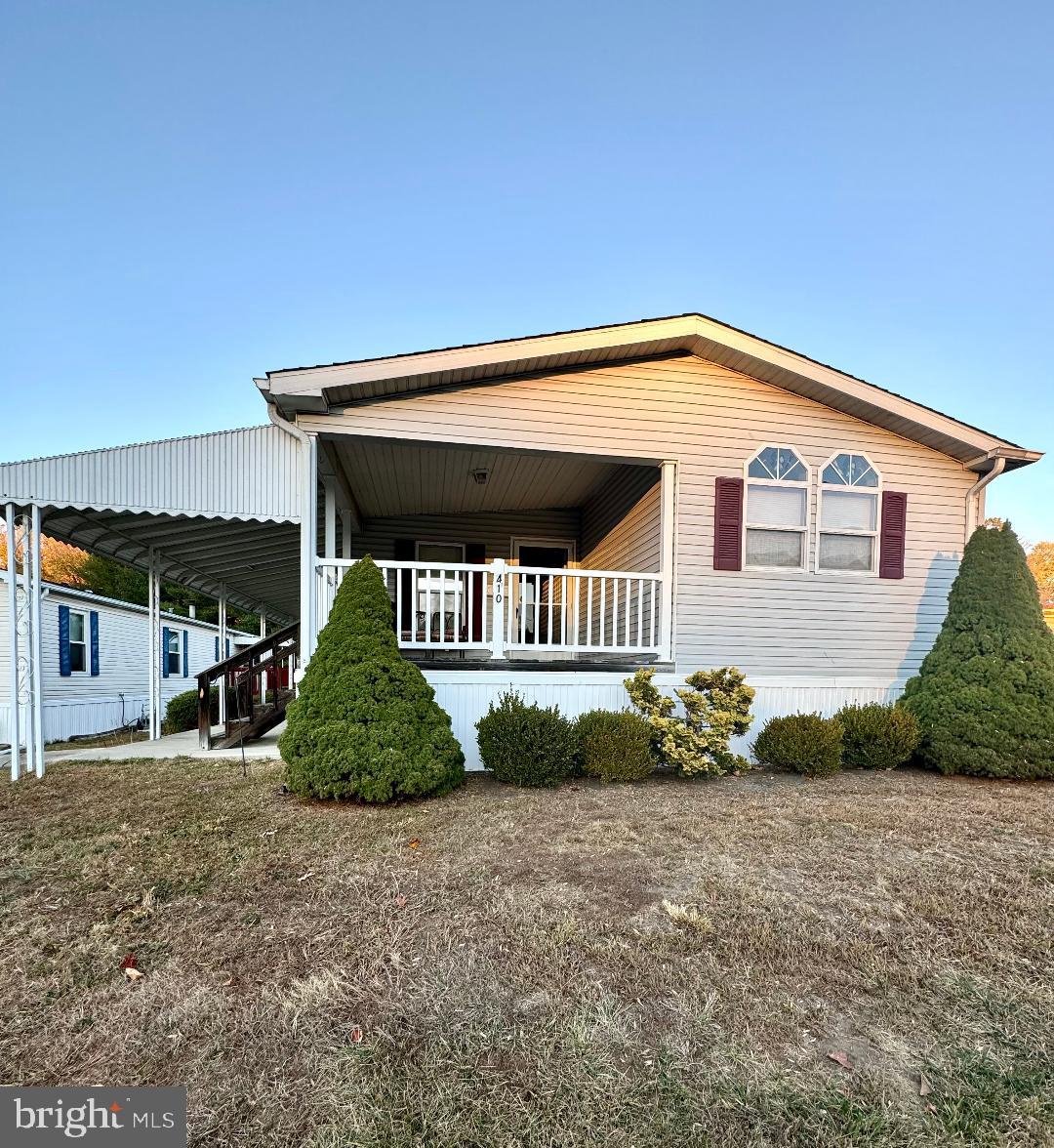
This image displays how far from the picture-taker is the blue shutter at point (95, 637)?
16.3m

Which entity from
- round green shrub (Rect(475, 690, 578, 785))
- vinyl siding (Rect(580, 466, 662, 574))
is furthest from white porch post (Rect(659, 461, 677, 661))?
round green shrub (Rect(475, 690, 578, 785))

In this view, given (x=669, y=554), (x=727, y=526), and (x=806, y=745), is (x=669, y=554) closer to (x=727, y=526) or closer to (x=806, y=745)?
(x=727, y=526)

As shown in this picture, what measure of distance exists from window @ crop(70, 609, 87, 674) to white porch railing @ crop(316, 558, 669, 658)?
10180 millimetres

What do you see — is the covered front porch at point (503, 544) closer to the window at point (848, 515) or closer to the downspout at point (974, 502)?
the window at point (848, 515)

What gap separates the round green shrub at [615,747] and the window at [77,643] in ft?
50.5

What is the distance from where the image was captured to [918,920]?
124 inches

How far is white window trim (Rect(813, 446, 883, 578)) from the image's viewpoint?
8.03 meters

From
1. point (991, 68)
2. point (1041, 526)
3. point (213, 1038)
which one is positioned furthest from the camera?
point (1041, 526)

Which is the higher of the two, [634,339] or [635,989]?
[634,339]

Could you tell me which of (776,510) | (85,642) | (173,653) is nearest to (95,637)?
(85,642)

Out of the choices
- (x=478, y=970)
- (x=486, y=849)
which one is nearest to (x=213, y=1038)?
(x=478, y=970)

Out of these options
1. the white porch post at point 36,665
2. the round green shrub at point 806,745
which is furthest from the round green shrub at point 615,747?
the white porch post at point 36,665

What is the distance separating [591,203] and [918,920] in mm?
14903

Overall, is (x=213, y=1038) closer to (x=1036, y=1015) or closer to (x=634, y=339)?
(x=1036, y=1015)
